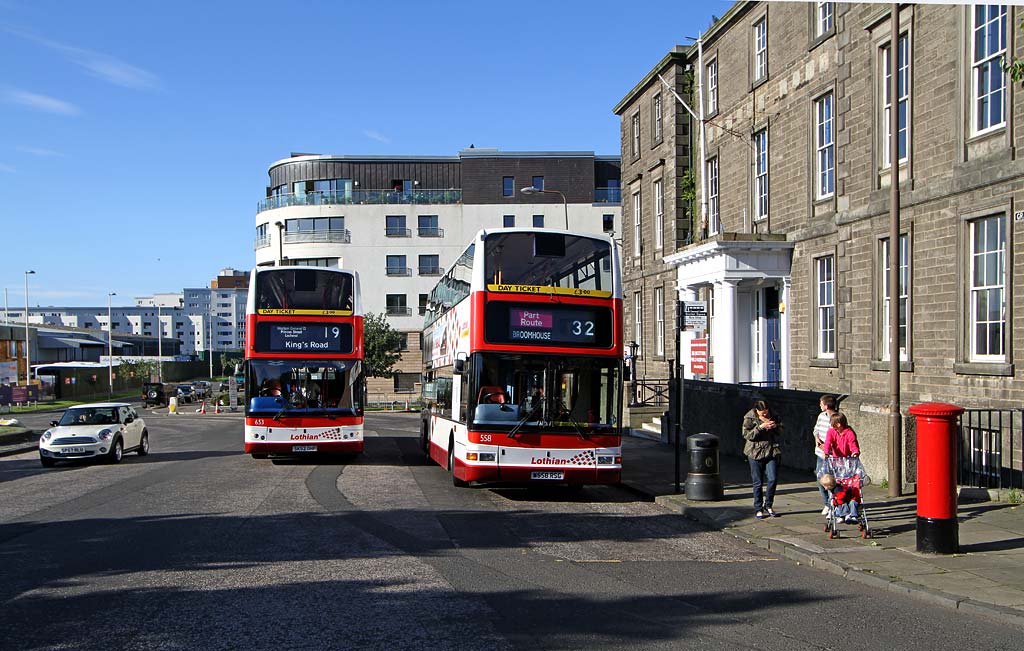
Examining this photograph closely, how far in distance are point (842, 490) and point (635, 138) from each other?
2591 cm

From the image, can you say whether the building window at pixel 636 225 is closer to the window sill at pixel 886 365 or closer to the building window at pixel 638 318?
the building window at pixel 638 318

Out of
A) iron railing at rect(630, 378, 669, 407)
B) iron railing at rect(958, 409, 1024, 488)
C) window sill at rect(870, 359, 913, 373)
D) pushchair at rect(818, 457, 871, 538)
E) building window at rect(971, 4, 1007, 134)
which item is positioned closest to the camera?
pushchair at rect(818, 457, 871, 538)

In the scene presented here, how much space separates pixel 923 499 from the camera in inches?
368

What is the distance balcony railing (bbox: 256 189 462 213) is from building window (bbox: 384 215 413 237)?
3.97 feet

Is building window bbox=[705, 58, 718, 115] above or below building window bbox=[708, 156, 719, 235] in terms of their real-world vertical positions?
above

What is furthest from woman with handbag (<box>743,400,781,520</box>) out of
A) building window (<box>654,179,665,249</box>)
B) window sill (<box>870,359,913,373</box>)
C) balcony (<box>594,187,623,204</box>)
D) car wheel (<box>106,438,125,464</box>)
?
balcony (<box>594,187,623,204</box>)

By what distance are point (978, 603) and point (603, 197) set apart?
6268 cm

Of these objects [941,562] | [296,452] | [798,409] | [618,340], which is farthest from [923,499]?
[296,452]

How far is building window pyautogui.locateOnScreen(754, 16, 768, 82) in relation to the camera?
948 inches

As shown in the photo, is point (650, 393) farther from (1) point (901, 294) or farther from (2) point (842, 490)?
(2) point (842, 490)

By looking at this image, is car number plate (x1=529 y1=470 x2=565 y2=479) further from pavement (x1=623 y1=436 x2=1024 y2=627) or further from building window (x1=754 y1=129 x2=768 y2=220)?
building window (x1=754 y1=129 x2=768 y2=220)

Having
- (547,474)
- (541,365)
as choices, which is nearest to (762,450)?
(547,474)

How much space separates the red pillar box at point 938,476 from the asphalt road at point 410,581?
1.52 m

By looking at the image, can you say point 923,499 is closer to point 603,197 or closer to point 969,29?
point 969,29
